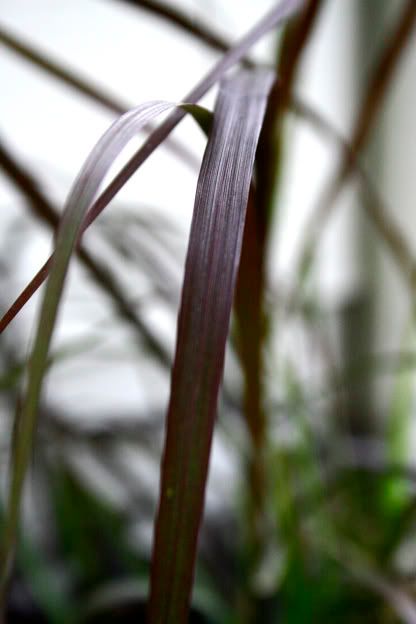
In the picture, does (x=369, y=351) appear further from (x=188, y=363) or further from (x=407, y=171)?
(x=188, y=363)

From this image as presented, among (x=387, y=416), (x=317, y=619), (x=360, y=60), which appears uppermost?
(x=360, y=60)

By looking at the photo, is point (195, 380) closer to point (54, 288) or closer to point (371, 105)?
point (54, 288)

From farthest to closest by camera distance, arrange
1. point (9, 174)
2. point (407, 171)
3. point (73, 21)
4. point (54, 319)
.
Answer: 1. point (407, 171)
2. point (73, 21)
3. point (9, 174)
4. point (54, 319)

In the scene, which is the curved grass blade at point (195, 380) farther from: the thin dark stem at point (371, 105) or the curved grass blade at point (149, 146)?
the thin dark stem at point (371, 105)

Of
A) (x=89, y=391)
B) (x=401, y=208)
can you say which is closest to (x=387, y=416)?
(x=401, y=208)

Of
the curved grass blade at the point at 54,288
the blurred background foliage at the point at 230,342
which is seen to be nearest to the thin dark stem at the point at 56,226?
the blurred background foliage at the point at 230,342

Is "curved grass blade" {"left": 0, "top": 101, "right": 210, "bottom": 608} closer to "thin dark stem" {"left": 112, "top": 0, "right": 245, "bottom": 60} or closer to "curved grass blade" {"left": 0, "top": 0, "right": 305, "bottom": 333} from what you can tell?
"curved grass blade" {"left": 0, "top": 0, "right": 305, "bottom": 333}
